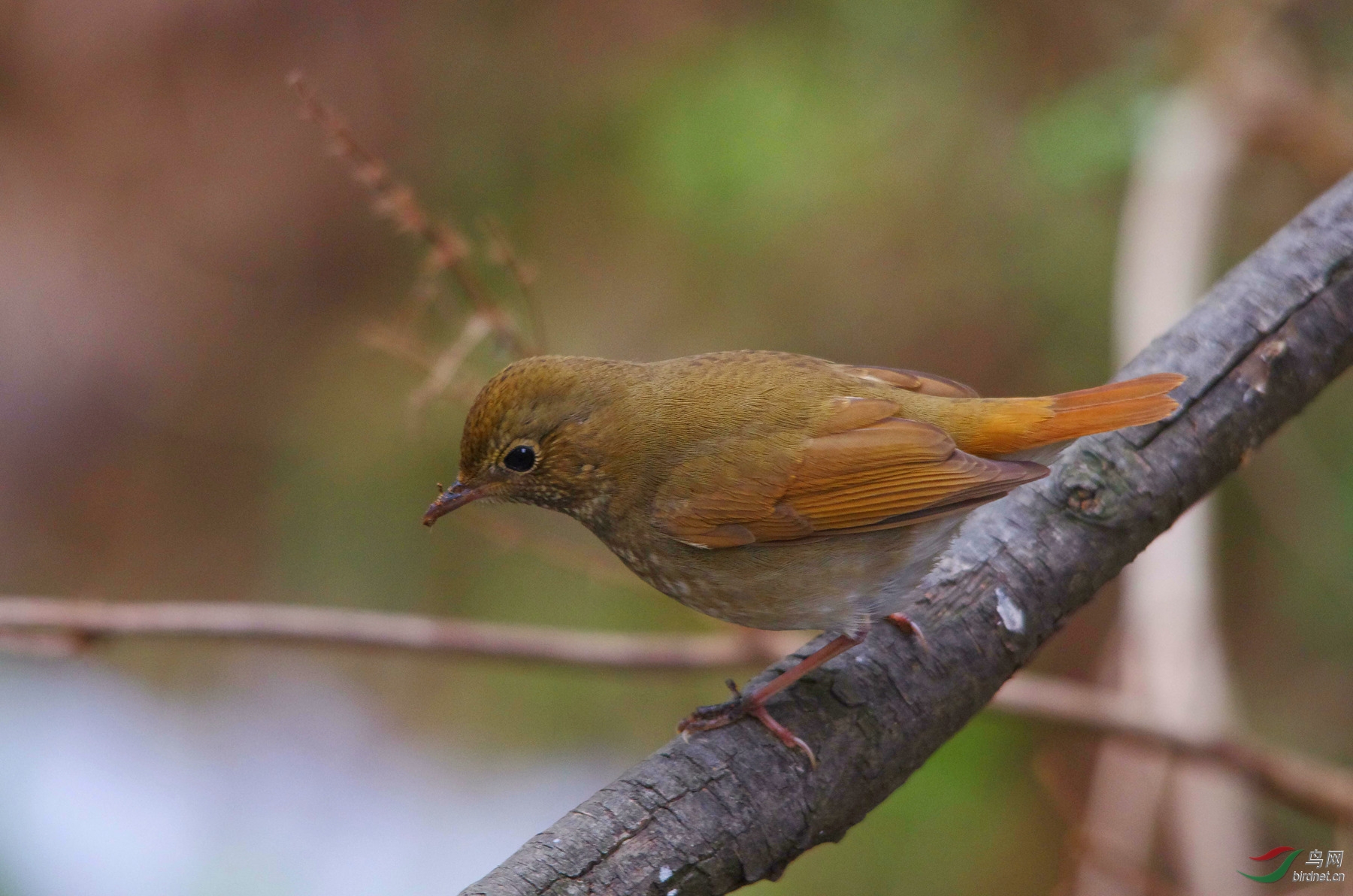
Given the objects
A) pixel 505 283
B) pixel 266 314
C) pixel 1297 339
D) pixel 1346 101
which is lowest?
pixel 1297 339

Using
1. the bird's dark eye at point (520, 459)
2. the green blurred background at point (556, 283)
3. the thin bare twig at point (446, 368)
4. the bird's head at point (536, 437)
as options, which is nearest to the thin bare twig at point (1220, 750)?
the green blurred background at point (556, 283)

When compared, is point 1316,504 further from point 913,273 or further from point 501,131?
point 501,131

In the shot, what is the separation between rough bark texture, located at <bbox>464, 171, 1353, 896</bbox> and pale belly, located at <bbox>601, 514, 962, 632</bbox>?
7 cm

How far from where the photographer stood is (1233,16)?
572 centimetres

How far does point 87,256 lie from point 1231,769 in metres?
7.44

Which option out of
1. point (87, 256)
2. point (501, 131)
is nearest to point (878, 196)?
point (501, 131)

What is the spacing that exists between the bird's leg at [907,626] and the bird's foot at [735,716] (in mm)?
431

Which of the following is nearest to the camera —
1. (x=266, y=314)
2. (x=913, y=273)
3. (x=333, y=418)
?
(x=913, y=273)

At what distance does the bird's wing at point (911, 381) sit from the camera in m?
3.49

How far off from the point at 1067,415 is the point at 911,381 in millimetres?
552

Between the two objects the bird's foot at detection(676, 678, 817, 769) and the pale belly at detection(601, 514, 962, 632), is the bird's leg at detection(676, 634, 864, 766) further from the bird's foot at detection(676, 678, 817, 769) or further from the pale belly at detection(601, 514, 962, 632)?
the pale belly at detection(601, 514, 962, 632)

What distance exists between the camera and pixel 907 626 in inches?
121

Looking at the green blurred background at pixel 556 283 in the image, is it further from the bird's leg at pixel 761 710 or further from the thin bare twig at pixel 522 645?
the bird's leg at pixel 761 710

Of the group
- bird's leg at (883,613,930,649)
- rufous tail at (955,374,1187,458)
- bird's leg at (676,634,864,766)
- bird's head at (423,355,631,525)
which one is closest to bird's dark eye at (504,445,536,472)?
bird's head at (423,355,631,525)
